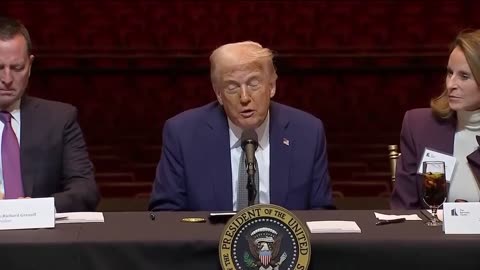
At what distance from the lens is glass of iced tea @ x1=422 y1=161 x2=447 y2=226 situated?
278 centimetres

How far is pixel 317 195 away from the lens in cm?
337

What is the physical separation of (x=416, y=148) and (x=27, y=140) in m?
1.53

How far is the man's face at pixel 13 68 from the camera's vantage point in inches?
127

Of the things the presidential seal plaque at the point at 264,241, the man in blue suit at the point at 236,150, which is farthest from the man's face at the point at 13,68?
the presidential seal plaque at the point at 264,241

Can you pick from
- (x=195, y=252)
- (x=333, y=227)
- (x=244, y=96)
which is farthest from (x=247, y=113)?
(x=195, y=252)

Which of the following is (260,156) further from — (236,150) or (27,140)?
(27,140)

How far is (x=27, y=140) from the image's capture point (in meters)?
3.39

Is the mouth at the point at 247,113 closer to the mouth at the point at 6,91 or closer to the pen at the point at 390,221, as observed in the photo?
the pen at the point at 390,221

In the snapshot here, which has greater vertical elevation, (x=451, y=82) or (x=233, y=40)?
(x=451, y=82)

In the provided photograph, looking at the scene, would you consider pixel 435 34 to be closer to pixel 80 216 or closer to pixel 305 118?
pixel 305 118

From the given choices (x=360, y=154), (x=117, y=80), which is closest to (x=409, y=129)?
(x=360, y=154)

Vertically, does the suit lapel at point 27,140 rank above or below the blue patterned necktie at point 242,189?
above

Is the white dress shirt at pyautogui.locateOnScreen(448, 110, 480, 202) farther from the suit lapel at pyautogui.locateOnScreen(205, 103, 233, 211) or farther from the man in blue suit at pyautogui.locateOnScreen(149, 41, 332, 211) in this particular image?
the suit lapel at pyautogui.locateOnScreen(205, 103, 233, 211)

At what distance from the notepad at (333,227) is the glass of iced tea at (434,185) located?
26 cm
